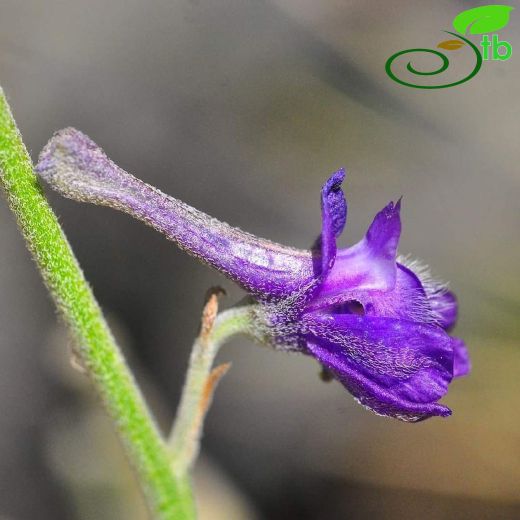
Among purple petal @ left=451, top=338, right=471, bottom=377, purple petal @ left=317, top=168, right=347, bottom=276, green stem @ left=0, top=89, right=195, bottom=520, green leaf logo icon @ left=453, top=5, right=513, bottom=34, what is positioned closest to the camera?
green stem @ left=0, top=89, right=195, bottom=520

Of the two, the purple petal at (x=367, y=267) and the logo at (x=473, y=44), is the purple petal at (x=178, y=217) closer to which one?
the purple petal at (x=367, y=267)

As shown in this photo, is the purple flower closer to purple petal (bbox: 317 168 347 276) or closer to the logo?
purple petal (bbox: 317 168 347 276)

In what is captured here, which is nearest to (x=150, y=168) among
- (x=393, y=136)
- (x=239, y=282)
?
(x=393, y=136)

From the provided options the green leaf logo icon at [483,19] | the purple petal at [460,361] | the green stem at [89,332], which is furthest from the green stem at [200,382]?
the green leaf logo icon at [483,19]

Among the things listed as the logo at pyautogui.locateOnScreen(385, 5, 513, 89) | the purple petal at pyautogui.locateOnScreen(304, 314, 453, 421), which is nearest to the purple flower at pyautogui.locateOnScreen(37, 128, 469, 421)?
the purple petal at pyautogui.locateOnScreen(304, 314, 453, 421)

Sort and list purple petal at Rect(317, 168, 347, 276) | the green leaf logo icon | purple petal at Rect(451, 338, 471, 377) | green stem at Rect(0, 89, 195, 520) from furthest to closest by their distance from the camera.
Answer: the green leaf logo icon → purple petal at Rect(451, 338, 471, 377) → purple petal at Rect(317, 168, 347, 276) → green stem at Rect(0, 89, 195, 520)

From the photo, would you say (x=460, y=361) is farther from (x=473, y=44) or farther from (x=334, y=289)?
(x=473, y=44)
